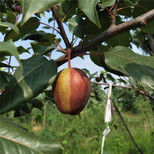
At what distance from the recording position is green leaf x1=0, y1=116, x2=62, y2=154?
0.47m

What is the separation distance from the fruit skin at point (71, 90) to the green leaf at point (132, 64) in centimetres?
10

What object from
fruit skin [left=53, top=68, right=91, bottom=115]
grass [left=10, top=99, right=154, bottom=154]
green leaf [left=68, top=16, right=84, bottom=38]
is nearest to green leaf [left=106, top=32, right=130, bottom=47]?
green leaf [left=68, top=16, right=84, bottom=38]

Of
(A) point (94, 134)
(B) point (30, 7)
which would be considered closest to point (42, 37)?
(B) point (30, 7)

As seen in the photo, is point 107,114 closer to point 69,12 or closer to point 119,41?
point 119,41

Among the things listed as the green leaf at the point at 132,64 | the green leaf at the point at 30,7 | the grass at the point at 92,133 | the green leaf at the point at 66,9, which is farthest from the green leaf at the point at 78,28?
the grass at the point at 92,133

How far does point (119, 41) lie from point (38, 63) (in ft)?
1.41

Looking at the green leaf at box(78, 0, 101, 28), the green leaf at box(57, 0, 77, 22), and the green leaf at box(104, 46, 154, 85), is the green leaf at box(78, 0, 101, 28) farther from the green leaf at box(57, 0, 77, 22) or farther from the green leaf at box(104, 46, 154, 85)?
the green leaf at box(57, 0, 77, 22)

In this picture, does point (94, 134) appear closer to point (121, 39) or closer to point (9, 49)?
point (121, 39)

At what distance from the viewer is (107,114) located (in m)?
1.59

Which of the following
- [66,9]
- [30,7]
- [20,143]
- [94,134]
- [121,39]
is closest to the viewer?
[30,7]

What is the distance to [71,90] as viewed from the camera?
1.84 feet

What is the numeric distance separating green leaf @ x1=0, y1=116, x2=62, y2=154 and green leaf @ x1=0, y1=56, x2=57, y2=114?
0.19 ft

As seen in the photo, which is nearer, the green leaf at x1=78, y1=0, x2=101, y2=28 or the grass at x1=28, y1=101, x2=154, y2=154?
the green leaf at x1=78, y1=0, x2=101, y2=28

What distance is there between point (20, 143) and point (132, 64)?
0.38m
